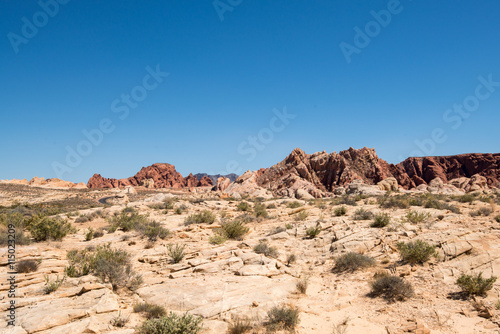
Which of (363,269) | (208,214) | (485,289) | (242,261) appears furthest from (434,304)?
(208,214)

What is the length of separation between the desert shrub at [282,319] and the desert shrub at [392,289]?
2.35 m

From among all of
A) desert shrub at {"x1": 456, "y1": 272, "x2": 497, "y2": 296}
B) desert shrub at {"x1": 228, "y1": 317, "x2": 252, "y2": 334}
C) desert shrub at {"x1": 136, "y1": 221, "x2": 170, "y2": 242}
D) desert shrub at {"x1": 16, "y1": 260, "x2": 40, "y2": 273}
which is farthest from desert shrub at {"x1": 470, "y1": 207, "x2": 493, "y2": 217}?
desert shrub at {"x1": 16, "y1": 260, "x2": 40, "y2": 273}

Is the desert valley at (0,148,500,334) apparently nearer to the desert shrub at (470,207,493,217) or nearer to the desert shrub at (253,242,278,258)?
the desert shrub at (253,242,278,258)

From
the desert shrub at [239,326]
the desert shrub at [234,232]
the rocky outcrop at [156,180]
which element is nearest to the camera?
the desert shrub at [239,326]

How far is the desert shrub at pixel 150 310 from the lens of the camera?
5.52 meters

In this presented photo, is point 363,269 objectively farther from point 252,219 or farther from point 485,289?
point 252,219

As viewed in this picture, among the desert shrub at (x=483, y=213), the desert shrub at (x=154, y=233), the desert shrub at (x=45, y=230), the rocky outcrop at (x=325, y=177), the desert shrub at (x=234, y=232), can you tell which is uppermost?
the rocky outcrop at (x=325, y=177)

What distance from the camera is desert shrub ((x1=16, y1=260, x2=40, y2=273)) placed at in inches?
279

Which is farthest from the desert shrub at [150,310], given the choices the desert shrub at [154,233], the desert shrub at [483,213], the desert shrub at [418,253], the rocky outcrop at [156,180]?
the rocky outcrop at [156,180]

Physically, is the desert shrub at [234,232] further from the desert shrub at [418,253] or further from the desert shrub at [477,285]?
the desert shrub at [477,285]

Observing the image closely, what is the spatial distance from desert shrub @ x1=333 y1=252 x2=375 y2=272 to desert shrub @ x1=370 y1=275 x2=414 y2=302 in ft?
4.88

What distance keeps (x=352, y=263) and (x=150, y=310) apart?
584cm

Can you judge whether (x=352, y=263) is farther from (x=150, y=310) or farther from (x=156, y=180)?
(x=156, y=180)

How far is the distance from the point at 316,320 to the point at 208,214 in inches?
460
